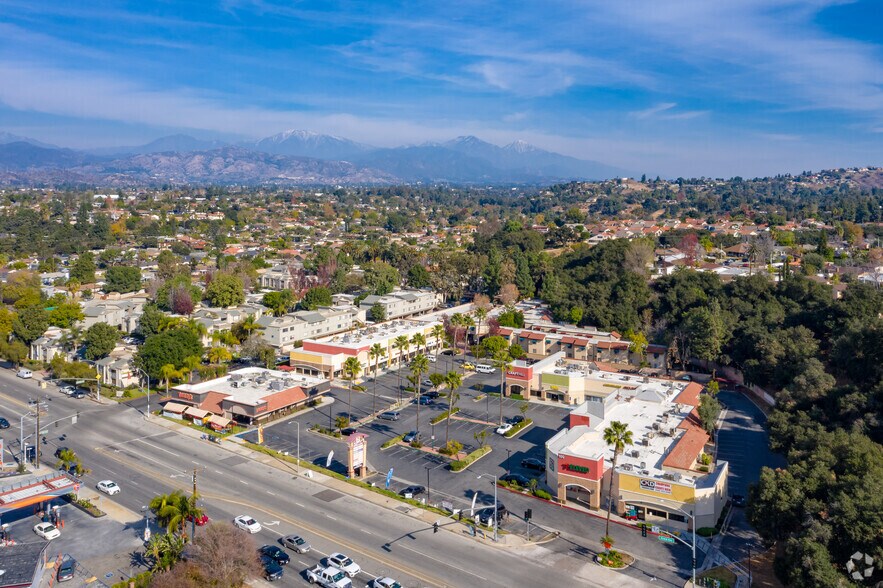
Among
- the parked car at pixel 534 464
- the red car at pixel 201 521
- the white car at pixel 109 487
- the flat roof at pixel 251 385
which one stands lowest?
the white car at pixel 109 487

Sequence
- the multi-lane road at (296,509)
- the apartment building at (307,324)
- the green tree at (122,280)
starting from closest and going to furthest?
the multi-lane road at (296,509) → the apartment building at (307,324) → the green tree at (122,280)

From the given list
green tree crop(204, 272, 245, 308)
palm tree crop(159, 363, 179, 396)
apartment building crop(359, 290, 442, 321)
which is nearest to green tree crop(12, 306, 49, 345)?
palm tree crop(159, 363, 179, 396)

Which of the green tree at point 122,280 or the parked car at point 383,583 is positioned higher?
the green tree at point 122,280

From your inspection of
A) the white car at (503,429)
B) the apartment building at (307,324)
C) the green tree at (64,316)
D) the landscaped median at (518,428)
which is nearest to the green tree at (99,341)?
the green tree at (64,316)

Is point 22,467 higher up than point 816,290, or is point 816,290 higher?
point 816,290

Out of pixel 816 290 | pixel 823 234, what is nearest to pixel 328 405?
pixel 816 290

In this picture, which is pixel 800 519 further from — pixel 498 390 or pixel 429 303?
pixel 429 303

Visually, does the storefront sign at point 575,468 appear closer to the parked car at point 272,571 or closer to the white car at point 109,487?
the parked car at point 272,571

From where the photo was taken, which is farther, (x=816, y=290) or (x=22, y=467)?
(x=816, y=290)
